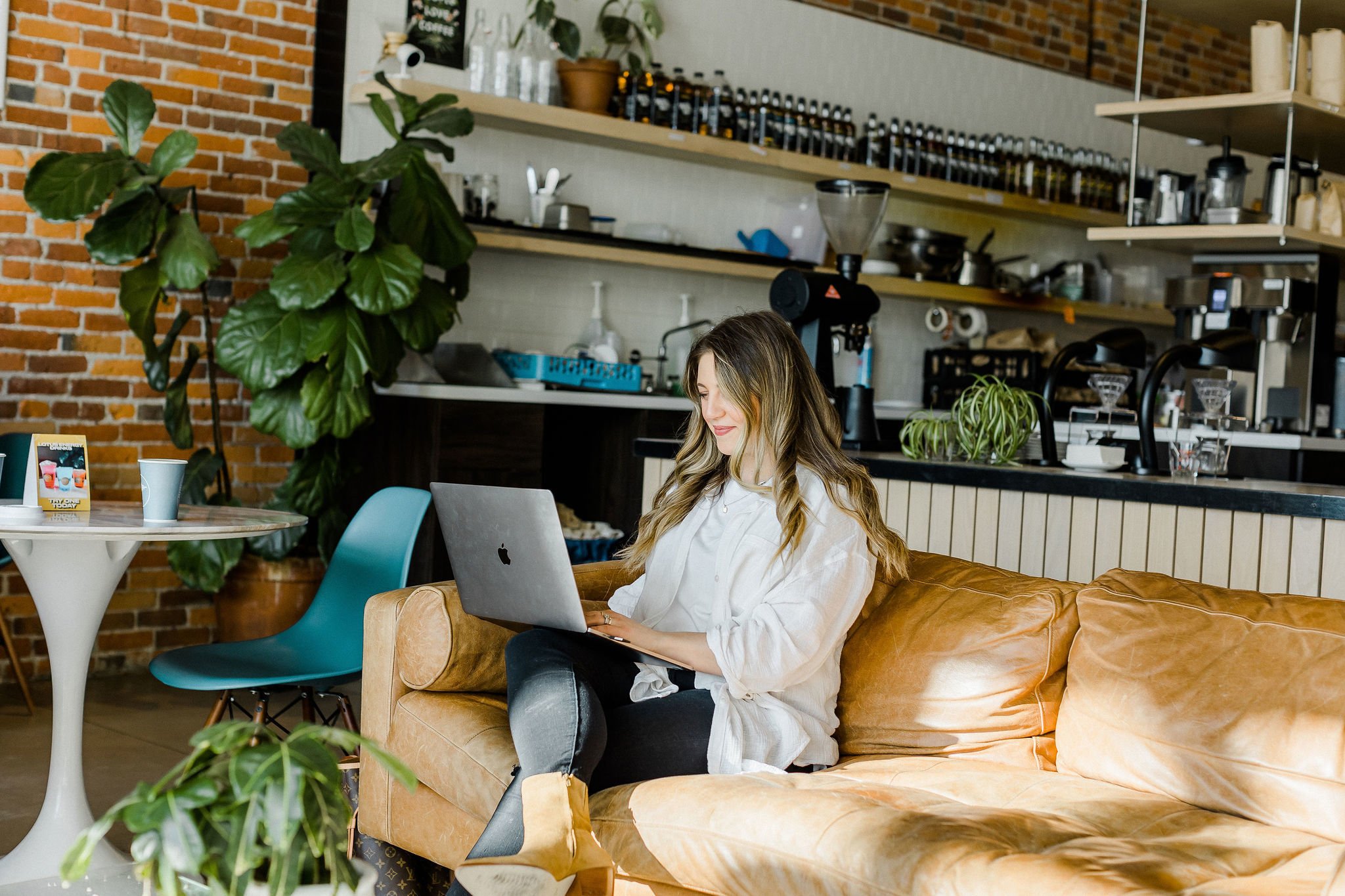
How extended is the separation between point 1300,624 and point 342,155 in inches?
152

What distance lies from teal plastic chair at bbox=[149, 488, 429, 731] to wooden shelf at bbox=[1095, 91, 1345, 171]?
10.7 feet

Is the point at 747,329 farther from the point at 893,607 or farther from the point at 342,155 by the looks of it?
the point at 342,155

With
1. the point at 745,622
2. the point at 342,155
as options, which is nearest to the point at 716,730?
the point at 745,622

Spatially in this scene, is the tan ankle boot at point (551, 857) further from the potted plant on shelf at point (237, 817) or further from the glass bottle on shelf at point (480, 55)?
the glass bottle on shelf at point (480, 55)

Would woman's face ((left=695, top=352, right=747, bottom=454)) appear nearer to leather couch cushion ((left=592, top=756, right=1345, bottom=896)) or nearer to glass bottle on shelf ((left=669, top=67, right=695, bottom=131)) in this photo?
leather couch cushion ((left=592, top=756, right=1345, bottom=896))

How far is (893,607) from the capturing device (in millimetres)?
2432

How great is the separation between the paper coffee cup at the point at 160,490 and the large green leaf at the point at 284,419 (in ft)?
4.65

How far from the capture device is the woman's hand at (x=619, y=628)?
2139 mm

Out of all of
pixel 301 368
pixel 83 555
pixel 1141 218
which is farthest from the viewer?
pixel 1141 218

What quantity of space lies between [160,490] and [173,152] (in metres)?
1.87

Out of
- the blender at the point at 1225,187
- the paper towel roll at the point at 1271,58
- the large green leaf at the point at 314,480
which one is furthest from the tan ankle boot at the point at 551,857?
the paper towel roll at the point at 1271,58

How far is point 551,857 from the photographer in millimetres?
1660

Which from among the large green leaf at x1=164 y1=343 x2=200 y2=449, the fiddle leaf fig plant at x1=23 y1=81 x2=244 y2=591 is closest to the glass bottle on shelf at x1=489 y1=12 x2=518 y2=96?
the fiddle leaf fig plant at x1=23 y1=81 x2=244 y2=591

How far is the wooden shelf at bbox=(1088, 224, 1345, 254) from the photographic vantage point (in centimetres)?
483
